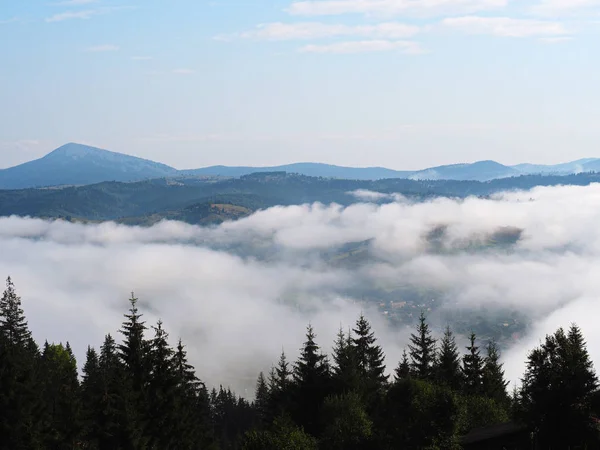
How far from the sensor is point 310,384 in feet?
213

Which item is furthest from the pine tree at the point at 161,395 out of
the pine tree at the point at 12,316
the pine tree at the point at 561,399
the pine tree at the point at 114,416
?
the pine tree at the point at 12,316

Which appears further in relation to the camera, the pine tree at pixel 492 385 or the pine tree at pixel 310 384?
the pine tree at pixel 492 385

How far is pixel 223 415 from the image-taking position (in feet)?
518

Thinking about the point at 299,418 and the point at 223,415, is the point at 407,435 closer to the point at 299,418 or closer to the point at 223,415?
the point at 299,418

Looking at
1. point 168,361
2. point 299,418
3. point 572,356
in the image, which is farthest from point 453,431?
point 299,418

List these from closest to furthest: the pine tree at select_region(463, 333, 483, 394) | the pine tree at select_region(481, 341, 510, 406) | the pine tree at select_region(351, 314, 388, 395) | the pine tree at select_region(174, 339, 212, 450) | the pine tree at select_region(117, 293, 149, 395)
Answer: the pine tree at select_region(117, 293, 149, 395) < the pine tree at select_region(174, 339, 212, 450) < the pine tree at select_region(481, 341, 510, 406) < the pine tree at select_region(463, 333, 483, 394) < the pine tree at select_region(351, 314, 388, 395)

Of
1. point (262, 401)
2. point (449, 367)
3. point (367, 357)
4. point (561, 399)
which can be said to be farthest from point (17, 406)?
point (262, 401)

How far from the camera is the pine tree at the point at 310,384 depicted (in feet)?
211

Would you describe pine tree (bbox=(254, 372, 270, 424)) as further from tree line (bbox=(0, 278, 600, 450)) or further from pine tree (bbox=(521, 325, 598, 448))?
pine tree (bbox=(521, 325, 598, 448))

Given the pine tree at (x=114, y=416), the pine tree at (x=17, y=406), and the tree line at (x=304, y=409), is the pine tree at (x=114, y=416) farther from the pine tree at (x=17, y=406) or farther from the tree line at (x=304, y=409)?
the pine tree at (x=17, y=406)

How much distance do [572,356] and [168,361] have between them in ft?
96.6

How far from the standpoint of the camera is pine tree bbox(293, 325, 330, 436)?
64.3m

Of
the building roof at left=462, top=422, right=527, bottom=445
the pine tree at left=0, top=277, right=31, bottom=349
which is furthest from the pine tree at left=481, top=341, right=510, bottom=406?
the pine tree at left=0, top=277, right=31, bottom=349

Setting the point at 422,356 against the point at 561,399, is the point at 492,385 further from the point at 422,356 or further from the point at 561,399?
the point at 561,399
